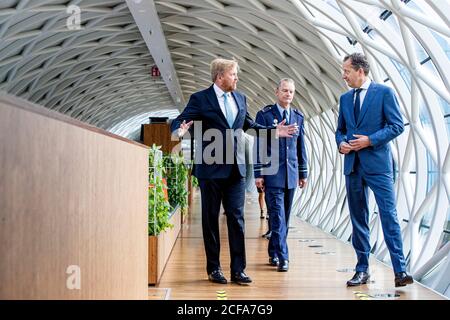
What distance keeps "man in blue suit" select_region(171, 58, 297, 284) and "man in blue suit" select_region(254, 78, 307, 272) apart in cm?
117

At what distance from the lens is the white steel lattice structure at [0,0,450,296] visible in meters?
10.9

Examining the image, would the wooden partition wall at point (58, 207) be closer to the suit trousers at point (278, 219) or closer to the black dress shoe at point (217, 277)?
the black dress shoe at point (217, 277)

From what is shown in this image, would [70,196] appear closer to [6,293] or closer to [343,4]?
[6,293]

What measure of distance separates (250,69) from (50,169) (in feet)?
92.4

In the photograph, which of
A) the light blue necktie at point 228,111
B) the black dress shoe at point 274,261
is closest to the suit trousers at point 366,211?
the light blue necktie at point 228,111

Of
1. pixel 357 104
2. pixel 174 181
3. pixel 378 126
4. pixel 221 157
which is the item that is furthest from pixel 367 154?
pixel 174 181

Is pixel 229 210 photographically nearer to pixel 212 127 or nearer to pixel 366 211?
pixel 212 127

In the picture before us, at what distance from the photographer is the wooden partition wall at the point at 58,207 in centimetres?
134

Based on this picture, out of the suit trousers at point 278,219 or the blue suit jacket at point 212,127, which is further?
the suit trousers at point 278,219

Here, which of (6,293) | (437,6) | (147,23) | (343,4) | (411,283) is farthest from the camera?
(147,23)

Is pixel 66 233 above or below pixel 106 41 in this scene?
below

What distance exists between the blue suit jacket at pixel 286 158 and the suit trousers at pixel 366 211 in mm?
1297

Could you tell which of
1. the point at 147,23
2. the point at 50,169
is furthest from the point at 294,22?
the point at 50,169

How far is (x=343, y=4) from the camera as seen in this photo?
12.7 meters
